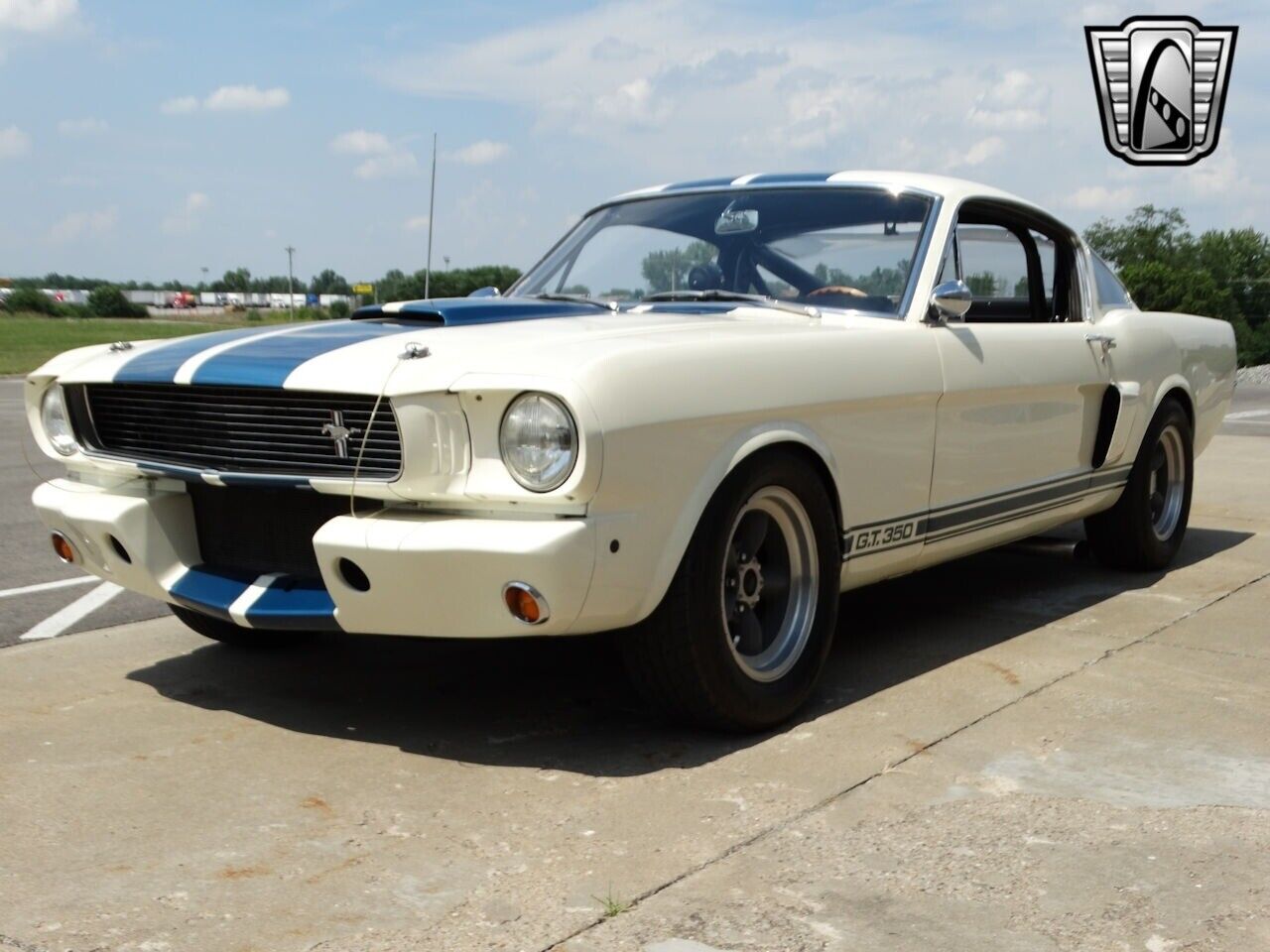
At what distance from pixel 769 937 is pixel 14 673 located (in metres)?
2.90

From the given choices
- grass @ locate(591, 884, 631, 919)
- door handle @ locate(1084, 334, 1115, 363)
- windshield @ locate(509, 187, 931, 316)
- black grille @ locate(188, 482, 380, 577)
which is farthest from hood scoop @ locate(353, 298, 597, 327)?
door handle @ locate(1084, 334, 1115, 363)

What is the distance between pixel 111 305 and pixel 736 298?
85.1m

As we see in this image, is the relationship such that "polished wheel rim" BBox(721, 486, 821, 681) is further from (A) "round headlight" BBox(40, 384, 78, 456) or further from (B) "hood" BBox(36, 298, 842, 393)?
(A) "round headlight" BBox(40, 384, 78, 456)

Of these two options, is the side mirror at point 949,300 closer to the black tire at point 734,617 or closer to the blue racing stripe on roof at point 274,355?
the black tire at point 734,617

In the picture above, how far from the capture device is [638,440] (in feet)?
11.3

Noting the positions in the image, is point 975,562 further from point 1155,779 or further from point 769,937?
point 769,937

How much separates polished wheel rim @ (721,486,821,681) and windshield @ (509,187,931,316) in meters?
0.99

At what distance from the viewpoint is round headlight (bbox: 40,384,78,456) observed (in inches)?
169

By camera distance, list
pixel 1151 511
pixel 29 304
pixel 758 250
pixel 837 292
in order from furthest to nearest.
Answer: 1. pixel 29 304
2. pixel 1151 511
3. pixel 758 250
4. pixel 837 292

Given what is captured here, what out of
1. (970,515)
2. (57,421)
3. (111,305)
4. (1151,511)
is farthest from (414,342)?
(111,305)

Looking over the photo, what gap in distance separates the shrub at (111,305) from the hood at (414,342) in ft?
265

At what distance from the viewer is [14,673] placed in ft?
15.1

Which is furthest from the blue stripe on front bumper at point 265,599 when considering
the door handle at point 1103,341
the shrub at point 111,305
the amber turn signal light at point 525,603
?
the shrub at point 111,305

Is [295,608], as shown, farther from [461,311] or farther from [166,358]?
[461,311]
